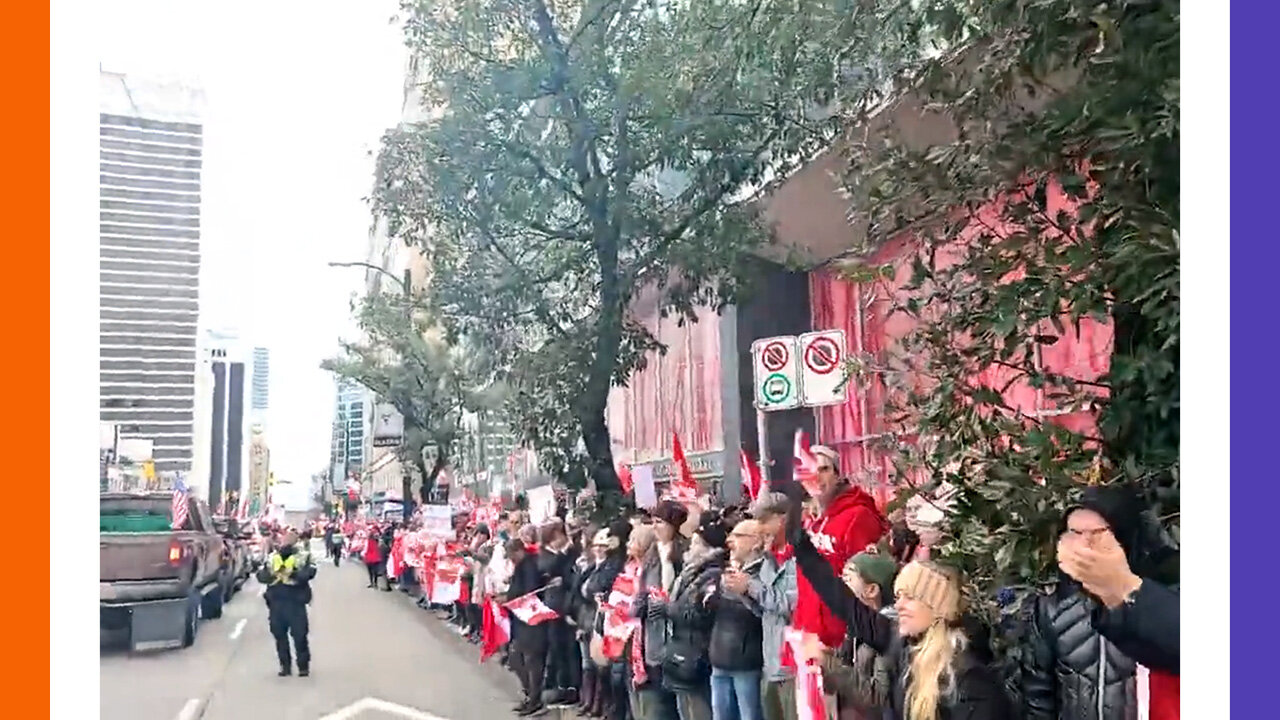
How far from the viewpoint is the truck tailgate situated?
3.33 metres

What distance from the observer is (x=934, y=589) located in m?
2.55

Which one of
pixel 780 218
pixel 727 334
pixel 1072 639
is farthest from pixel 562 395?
pixel 1072 639

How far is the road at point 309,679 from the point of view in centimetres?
346

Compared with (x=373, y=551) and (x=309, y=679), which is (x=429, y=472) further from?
(x=309, y=679)

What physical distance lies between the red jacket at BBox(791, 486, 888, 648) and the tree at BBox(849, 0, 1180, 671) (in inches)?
18.3

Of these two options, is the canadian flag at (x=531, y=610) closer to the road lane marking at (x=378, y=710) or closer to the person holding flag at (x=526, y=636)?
the person holding flag at (x=526, y=636)

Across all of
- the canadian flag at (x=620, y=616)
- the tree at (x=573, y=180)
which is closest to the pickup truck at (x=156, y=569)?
the tree at (x=573, y=180)

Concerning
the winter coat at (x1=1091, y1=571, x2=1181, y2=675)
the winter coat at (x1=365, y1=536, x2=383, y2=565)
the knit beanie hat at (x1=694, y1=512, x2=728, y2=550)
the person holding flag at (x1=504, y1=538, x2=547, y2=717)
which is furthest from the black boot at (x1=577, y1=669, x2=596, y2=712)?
the winter coat at (x1=1091, y1=571, x2=1181, y2=675)

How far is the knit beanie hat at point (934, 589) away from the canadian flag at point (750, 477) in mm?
702

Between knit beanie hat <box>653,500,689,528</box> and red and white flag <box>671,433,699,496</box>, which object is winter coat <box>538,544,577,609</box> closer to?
knit beanie hat <box>653,500,689,528</box>

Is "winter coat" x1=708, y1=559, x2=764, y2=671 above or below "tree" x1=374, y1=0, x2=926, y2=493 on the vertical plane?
below

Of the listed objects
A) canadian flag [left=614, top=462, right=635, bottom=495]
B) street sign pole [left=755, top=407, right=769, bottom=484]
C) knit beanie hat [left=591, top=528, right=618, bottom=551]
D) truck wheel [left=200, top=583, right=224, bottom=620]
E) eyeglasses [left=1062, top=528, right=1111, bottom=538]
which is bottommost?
truck wheel [left=200, top=583, right=224, bottom=620]
